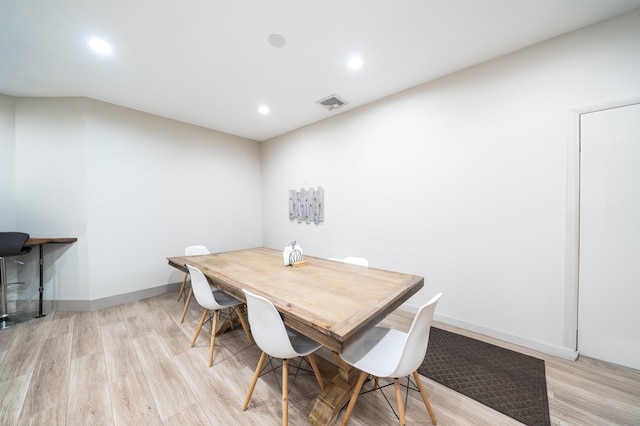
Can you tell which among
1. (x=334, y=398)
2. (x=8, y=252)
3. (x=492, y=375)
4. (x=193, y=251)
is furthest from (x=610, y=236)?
(x=8, y=252)

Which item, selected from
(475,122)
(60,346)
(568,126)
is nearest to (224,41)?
(475,122)

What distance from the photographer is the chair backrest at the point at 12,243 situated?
247 cm

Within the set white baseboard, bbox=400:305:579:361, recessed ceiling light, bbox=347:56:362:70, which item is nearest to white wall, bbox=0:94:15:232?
recessed ceiling light, bbox=347:56:362:70

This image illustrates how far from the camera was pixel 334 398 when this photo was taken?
1.45 metres

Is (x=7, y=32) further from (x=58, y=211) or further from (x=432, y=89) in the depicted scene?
(x=432, y=89)

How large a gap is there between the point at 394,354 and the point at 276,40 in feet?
8.54

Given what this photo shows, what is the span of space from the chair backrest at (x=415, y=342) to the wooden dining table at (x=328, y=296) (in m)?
0.20

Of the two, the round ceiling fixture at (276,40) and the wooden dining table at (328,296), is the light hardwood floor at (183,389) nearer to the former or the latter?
the wooden dining table at (328,296)

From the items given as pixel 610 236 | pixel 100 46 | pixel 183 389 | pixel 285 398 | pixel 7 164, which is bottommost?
pixel 183 389

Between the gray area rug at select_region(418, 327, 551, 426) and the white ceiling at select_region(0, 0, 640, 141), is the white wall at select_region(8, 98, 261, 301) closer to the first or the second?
the white ceiling at select_region(0, 0, 640, 141)

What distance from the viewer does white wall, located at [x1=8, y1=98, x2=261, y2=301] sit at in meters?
2.96

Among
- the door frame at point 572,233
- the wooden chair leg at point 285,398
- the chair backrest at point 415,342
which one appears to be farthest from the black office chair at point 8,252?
the door frame at point 572,233

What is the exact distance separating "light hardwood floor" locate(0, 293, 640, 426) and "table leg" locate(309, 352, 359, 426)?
11cm

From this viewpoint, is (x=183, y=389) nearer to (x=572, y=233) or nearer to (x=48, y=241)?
(x=48, y=241)
